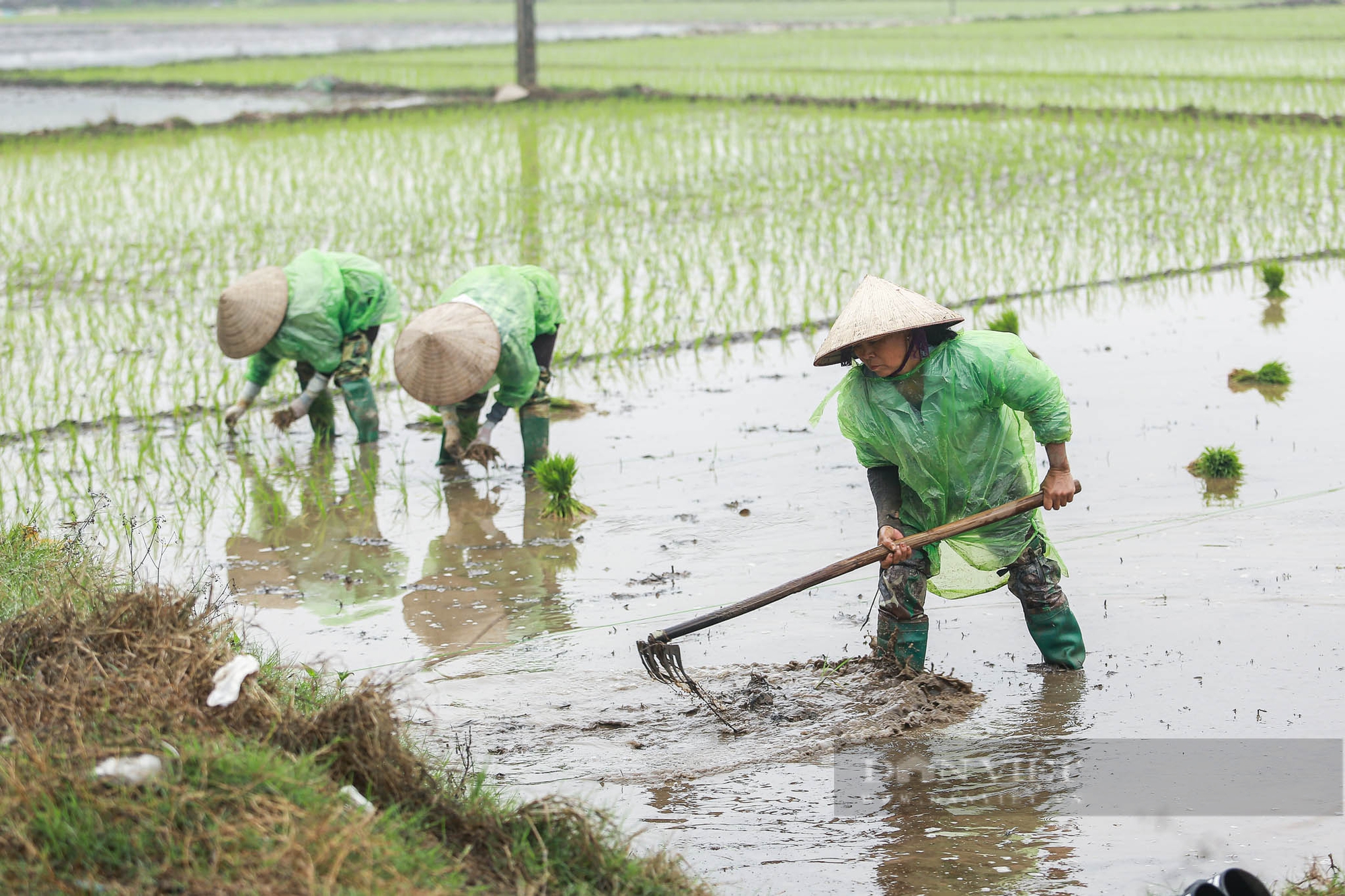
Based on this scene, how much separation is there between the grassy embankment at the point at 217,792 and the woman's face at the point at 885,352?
1383 millimetres

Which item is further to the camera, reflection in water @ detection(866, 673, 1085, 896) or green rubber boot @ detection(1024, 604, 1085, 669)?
green rubber boot @ detection(1024, 604, 1085, 669)

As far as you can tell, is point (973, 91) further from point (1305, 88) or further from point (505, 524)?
point (505, 524)

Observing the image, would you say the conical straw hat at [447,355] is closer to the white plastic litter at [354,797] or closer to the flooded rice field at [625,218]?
the flooded rice field at [625,218]

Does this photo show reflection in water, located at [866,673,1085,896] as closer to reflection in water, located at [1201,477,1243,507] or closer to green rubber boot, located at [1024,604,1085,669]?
green rubber boot, located at [1024,604,1085,669]

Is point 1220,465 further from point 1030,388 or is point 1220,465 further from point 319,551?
point 319,551

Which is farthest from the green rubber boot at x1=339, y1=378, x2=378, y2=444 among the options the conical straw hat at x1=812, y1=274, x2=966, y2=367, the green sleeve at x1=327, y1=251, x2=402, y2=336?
the conical straw hat at x1=812, y1=274, x2=966, y2=367

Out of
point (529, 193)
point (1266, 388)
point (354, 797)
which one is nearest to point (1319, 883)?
point (354, 797)

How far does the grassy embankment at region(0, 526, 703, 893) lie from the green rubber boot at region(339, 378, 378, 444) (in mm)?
2799

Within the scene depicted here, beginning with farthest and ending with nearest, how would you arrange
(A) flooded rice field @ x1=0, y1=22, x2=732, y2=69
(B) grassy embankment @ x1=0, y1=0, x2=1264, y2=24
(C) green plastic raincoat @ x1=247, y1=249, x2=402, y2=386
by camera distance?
(B) grassy embankment @ x1=0, y1=0, x2=1264, y2=24 < (A) flooded rice field @ x1=0, y1=22, x2=732, y2=69 < (C) green plastic raincoat @ x1=247, y1=249, x2=402, y2=386

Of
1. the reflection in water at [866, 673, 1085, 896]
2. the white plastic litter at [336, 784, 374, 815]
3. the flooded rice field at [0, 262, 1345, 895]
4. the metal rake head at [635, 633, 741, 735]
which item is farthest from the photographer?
the metal rake head at [635, 633, 741, 735]

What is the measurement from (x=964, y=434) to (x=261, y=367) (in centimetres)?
354

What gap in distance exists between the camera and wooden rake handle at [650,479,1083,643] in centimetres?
342

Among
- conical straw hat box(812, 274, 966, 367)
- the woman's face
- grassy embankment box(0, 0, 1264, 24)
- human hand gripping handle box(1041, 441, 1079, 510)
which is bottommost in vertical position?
human hand gripping handle box(1041, 441, 1079, 510)

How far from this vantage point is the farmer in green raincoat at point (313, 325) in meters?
5.66
